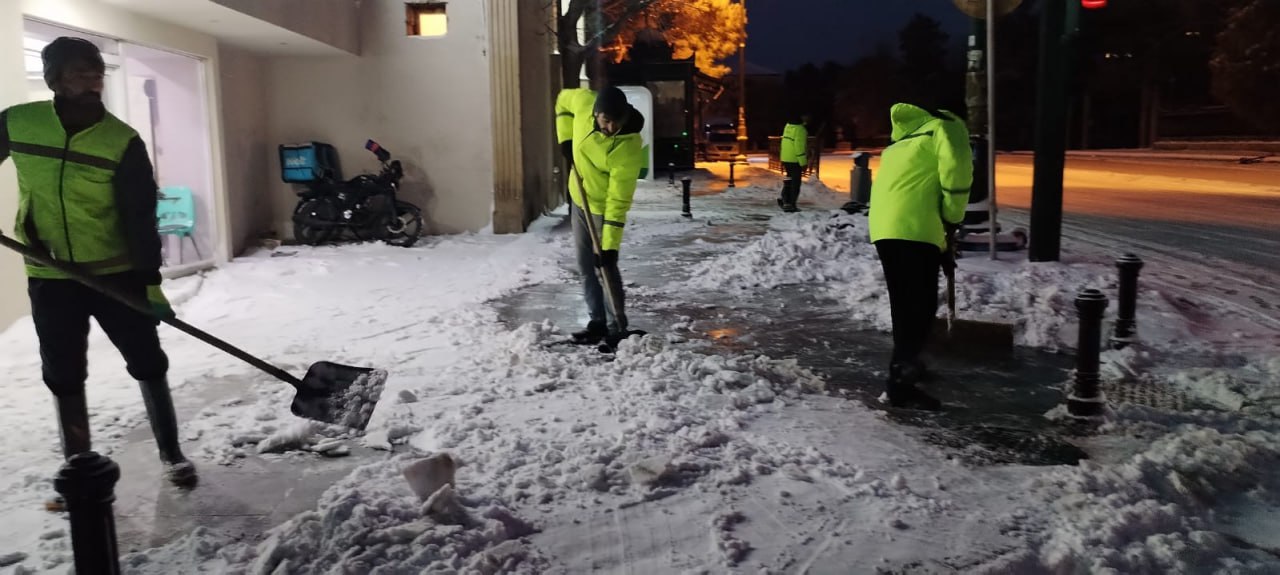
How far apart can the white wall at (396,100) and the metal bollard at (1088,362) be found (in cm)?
1012

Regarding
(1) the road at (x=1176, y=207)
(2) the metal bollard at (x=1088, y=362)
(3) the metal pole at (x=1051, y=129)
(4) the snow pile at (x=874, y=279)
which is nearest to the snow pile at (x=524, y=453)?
(2) the metal bollard at (x=1088, y=362)

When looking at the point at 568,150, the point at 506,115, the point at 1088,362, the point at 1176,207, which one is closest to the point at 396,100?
the point at 506,115

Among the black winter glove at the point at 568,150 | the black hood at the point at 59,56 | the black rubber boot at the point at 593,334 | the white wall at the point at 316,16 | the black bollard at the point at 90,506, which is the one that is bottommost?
the black rubber boot at the point at 593,334

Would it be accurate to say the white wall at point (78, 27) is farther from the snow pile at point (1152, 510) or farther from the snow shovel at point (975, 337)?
the snow pile at point (1152, 510)

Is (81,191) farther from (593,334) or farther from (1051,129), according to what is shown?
(1051,129)

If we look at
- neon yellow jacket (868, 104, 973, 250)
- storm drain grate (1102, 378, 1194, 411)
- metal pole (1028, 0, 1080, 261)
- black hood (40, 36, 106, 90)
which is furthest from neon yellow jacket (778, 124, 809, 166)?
black hood (40, 36, 106, 90)

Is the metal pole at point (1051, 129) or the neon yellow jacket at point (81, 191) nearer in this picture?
the neon yellow jacket at point (81, 191)

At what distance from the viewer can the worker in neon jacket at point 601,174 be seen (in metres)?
6.54

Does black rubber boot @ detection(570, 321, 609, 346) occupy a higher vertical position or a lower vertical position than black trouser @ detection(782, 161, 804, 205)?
lower

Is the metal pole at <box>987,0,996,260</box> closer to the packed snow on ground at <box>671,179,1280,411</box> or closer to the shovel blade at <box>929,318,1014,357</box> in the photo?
the packed snow on ground at <box>671,179,1280,411</box>

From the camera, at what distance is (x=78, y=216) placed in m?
3.95

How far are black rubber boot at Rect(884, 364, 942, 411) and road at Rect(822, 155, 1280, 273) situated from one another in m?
6.64

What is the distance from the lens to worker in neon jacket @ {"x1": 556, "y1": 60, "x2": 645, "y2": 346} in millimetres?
6535

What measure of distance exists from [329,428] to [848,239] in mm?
7838
